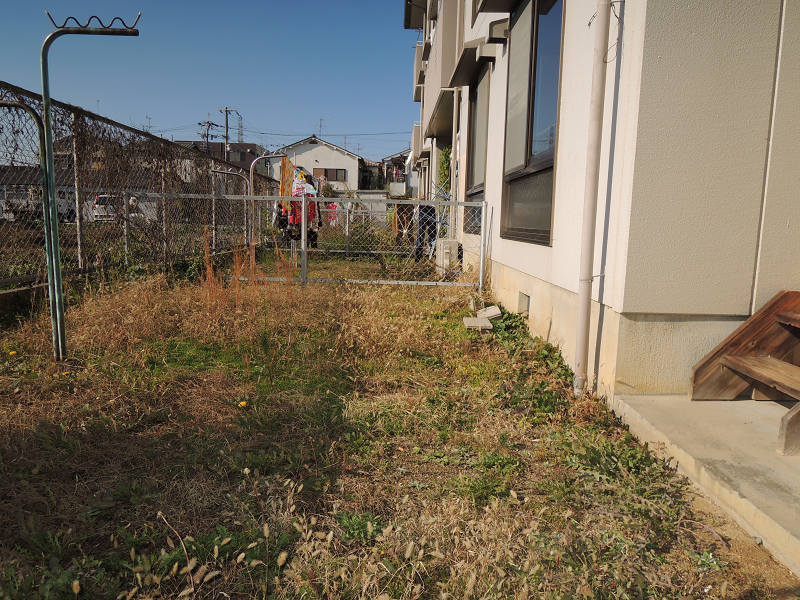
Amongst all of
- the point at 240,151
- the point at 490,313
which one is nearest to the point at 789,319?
the point at 490,313

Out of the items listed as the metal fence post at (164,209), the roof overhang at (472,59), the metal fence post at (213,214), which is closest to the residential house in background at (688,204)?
the roof overhang at (472,59)

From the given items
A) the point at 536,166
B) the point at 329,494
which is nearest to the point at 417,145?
the point at 536,166

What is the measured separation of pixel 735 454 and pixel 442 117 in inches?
392

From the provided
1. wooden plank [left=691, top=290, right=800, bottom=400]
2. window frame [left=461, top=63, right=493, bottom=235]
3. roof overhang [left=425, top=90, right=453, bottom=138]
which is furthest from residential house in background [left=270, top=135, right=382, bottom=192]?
wooden plank [left=691, top=290, right=800, bottom=400]

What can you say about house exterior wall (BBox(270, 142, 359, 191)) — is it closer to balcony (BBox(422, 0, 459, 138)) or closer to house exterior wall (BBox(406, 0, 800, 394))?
balcony (BBox(422, 0, 459, 138))

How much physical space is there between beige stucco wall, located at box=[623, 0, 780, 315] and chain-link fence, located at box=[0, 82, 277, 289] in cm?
446

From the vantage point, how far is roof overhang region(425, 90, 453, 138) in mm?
9641

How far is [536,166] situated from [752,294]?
1.99m

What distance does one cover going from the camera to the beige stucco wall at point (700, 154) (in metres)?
2.70

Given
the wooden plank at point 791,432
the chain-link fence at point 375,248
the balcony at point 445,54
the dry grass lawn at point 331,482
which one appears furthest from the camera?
the balcony at point 445,54

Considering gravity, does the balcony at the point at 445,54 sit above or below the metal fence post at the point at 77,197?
above

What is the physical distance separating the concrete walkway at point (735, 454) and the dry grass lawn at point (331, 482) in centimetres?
7

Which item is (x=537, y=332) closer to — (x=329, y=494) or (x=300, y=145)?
(x=329, y=494)

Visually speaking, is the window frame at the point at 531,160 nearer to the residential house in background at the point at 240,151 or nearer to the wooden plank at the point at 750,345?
the wooden plank at the point at 750,345
